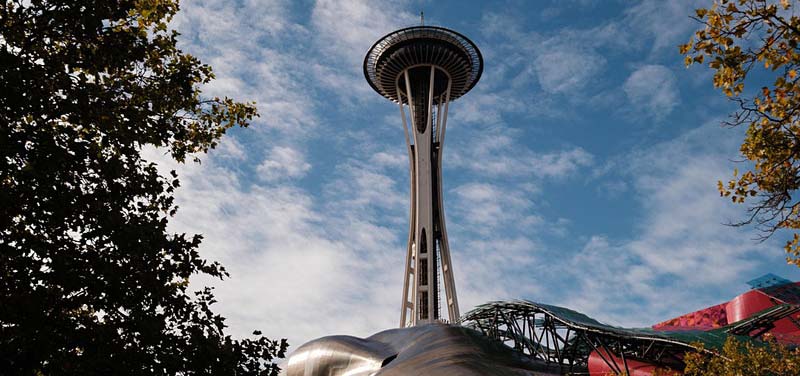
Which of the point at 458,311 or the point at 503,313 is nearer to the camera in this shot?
the point at 503,313

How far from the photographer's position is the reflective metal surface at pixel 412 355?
14.9 meters

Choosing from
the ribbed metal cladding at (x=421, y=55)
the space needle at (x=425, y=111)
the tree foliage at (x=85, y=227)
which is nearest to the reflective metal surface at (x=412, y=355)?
the tree foliage at (x=85, y=227)

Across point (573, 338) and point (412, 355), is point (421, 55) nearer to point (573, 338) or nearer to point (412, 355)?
point (573, 338)

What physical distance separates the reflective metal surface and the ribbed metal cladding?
4721cm

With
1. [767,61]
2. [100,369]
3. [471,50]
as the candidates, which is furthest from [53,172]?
[471,50]

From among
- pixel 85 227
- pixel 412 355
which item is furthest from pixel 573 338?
pixel 85 227

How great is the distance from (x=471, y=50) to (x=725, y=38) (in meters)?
61.7

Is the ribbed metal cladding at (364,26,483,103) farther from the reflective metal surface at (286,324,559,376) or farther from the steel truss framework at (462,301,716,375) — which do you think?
the reflective metal surface at (286,324,559,376)

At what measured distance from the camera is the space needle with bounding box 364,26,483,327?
186 feet

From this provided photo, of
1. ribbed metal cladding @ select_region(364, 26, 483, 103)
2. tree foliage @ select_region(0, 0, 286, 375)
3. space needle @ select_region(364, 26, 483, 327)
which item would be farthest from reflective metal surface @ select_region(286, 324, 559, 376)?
ribbed metal cladding @ select_region(364, 26, 483, 103)

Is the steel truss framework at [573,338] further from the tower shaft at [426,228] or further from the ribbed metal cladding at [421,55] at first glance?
the ribbed metal cladding at [421,55]

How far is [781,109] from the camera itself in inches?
314

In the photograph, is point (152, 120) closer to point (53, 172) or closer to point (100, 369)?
point (53, 172)

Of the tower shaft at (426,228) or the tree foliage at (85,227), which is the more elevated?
the tower shaft at (426,228)
